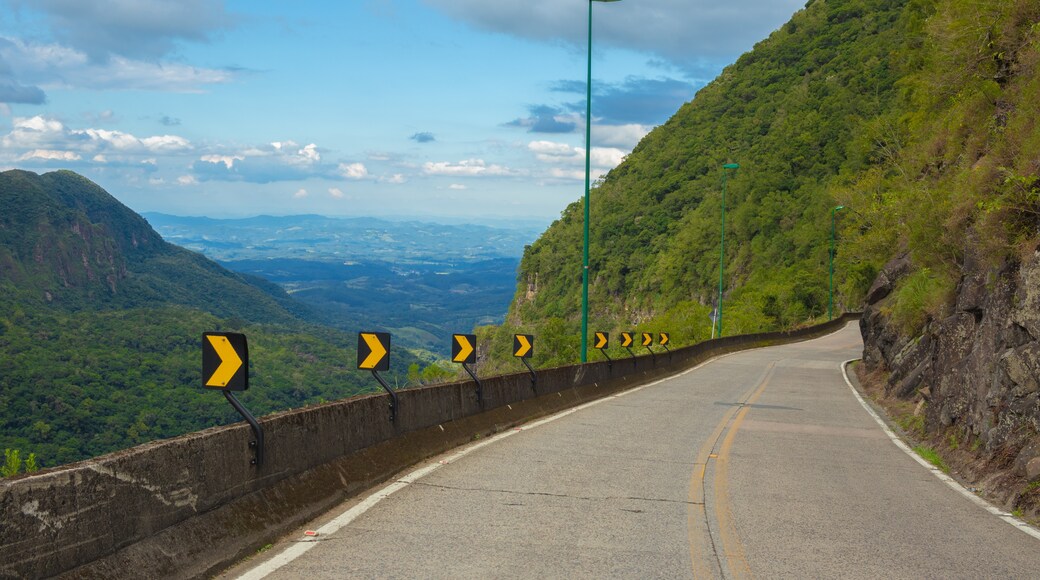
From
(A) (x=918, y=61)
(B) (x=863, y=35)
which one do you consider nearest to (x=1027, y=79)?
(A) (x=918, y=61)

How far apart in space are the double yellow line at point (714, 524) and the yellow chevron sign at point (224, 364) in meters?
3.59

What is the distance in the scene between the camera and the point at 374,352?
1046cm

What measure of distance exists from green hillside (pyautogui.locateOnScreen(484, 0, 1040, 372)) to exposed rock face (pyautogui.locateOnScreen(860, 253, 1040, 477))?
32.6ft

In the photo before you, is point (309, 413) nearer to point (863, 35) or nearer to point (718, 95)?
point (863, 35)

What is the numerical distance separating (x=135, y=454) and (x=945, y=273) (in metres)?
17.7

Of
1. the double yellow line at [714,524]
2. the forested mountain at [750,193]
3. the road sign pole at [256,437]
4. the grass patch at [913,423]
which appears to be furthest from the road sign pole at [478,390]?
the forested mountain at [750,193]

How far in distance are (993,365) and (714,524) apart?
6.60 m

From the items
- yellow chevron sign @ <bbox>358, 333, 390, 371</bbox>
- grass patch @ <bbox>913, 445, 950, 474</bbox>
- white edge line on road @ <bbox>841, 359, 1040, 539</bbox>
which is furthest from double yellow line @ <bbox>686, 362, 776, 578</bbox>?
yellow chevron sign @ <bbox>358, 333, 390, 371</bbox>

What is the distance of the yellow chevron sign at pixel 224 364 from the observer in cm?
689

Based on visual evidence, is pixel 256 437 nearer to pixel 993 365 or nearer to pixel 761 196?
pixel 993 365

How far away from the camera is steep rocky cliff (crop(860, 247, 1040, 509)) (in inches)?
438

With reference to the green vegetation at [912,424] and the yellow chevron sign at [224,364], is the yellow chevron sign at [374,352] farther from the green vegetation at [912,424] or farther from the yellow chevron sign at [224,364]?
the green vegetation at [912,424]

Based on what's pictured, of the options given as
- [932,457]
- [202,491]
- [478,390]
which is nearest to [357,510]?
[202,491]

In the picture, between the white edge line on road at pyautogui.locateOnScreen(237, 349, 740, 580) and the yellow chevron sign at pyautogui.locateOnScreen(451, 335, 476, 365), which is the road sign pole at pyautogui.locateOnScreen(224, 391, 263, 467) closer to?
the white edge line on road at pyautogui.locateOnScreen(237, 349, 740, 580)
